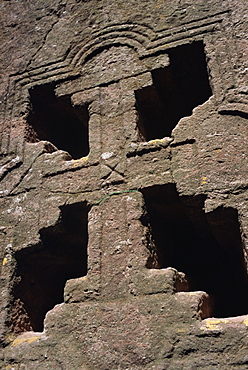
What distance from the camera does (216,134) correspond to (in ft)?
12.3

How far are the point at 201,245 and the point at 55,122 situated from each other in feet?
7.15

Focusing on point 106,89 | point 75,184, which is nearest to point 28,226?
point 75,184

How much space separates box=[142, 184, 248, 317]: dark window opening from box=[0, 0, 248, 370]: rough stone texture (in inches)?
0.6

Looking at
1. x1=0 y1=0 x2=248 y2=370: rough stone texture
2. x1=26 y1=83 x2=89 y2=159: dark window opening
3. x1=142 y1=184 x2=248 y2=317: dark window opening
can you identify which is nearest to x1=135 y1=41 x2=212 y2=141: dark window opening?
x1=0 y1=0 x2=248 y2=370: rough stone texture

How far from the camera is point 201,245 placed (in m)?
4.44

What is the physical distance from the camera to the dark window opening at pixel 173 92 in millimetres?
4457

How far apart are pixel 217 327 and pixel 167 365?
0.41 meters

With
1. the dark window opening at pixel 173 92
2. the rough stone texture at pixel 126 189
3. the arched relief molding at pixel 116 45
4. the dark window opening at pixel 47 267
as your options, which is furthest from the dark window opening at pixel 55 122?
the dark window opening at pixel 47 267

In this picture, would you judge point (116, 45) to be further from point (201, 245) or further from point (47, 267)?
point (47, 267)

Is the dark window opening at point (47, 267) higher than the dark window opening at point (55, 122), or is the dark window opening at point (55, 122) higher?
the dark window opening at point (55, 122)

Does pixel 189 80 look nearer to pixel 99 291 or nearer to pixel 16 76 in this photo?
pixel 16 76

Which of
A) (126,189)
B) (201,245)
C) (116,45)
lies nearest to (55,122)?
(116,45)

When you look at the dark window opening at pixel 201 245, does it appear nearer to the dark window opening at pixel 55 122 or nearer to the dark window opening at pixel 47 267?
the dark window opening at pixel 47 267

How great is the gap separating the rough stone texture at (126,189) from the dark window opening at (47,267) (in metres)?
0.01
